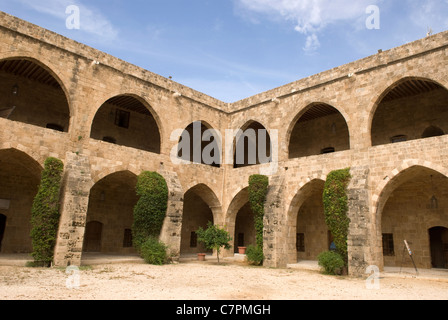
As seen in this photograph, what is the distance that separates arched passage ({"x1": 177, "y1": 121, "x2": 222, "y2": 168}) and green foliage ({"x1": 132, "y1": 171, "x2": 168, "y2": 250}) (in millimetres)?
4195

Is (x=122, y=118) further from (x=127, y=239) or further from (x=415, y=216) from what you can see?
(x=415, y=216)

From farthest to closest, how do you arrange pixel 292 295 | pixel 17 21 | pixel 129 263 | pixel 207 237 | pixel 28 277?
pixel 207 237, pixel 129 263, pixel 17 21, pixel 28 277, pixel 292 295

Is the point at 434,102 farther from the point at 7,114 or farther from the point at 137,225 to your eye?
the point at 7,114

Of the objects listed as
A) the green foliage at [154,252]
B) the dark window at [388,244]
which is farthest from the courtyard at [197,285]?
the dark window at [388,244]

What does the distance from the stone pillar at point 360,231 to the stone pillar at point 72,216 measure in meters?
8.38

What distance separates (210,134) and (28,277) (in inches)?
422

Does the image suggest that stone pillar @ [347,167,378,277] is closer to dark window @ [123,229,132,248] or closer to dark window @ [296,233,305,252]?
dark window @ [296,233,305,252]

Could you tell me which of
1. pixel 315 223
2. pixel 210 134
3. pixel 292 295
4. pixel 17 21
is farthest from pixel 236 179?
pixel 17 21

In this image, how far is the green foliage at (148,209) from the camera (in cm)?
1198

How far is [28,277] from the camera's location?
7.73 m

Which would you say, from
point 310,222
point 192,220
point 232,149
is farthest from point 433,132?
point 192,220

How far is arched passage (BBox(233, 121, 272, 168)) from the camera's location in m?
16.9

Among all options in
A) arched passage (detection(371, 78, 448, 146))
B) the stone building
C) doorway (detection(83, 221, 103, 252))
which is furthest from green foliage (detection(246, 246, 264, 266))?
doorway (detection(83, 221, 103, 252))

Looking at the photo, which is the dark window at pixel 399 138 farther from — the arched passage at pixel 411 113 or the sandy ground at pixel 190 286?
the sandy ground at pixel 190 286
